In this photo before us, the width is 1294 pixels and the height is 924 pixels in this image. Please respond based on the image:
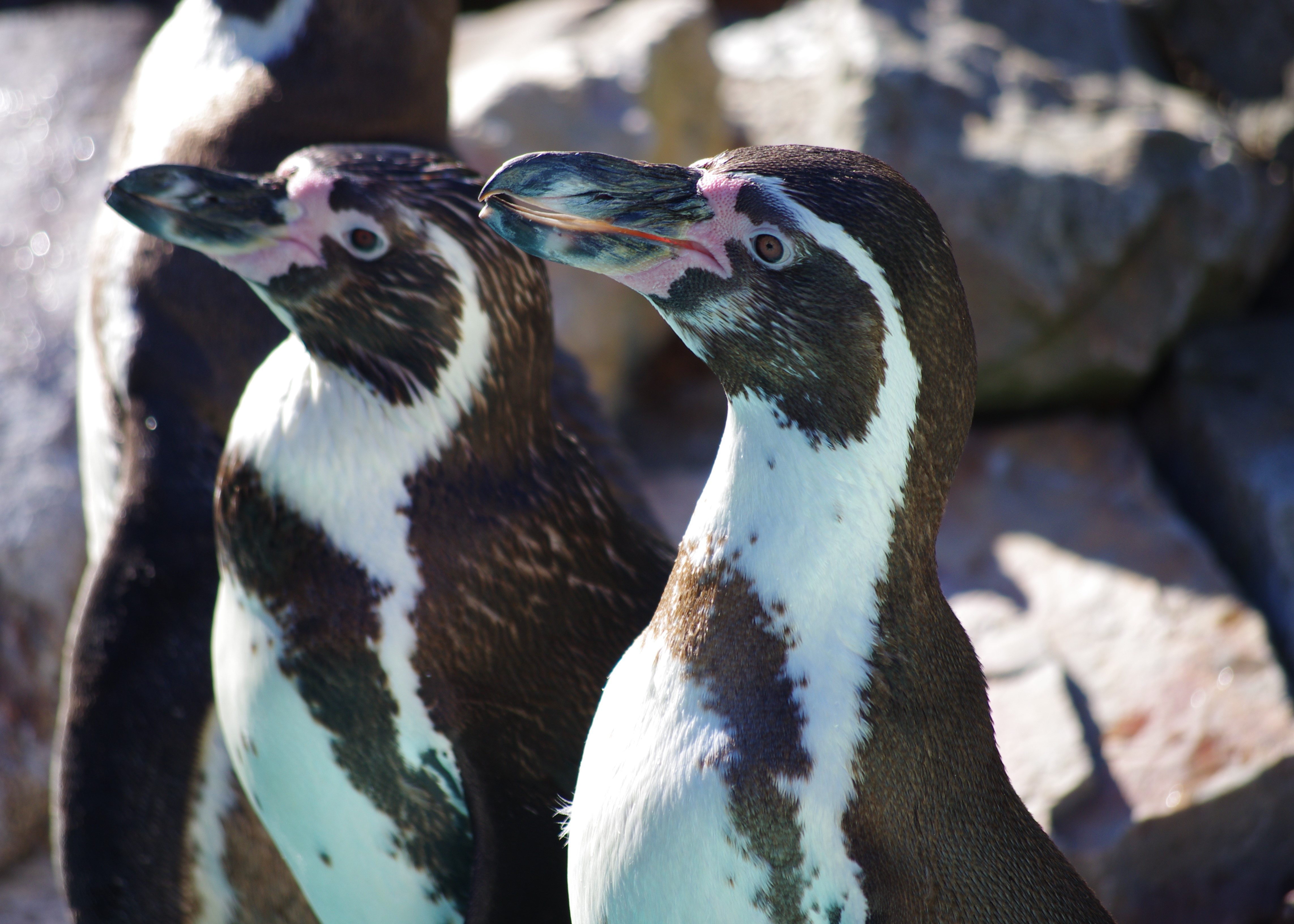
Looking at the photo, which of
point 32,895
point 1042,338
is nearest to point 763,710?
point 32,895

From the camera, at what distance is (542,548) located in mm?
1692

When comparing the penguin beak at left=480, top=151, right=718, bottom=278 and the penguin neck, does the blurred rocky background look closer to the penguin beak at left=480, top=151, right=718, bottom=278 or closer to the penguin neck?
the penguin neck

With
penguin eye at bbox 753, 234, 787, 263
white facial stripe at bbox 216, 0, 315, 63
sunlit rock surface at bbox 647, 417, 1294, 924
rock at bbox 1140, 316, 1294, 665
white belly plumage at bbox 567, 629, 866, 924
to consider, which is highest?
penguin eye at bbox 753, 234, 787, 263

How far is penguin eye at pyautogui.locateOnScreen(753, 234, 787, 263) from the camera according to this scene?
1286mm

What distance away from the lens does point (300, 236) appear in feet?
5.16

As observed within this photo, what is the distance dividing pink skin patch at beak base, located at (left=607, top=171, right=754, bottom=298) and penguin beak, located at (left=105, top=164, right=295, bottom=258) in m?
0.51

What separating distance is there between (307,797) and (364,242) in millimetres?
698

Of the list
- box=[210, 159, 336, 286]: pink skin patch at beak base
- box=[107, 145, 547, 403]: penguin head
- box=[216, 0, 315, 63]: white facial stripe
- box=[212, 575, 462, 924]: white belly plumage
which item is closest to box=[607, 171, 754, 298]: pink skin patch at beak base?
box=[107, 145, 547, 403]: penguin head

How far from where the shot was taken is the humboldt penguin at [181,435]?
6.34ft

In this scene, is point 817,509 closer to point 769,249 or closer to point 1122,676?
point 769,249

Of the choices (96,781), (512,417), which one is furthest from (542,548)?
(96,781)

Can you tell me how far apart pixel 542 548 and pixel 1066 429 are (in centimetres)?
257

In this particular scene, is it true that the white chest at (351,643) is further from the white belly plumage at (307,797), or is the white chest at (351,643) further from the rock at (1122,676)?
the rock at (1122,676)

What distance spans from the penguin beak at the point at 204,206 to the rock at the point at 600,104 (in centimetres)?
198
